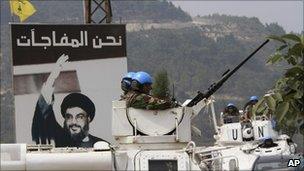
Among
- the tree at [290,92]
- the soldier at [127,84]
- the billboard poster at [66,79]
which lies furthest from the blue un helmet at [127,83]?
the billboard poster at [66,79]

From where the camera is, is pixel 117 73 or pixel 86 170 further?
pixel 117 73

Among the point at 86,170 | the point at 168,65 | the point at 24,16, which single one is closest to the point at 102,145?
the point at 86,170

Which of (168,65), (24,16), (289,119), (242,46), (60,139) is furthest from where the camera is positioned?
(242,46)

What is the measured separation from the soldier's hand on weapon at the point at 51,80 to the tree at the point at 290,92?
17.4 metres

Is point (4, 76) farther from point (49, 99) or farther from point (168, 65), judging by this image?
point (49, 99)

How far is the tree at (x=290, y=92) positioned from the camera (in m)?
8.61

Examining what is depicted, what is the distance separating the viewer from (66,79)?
2628cm

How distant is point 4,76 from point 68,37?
129 metres

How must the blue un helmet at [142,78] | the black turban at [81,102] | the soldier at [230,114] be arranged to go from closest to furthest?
the blue un helmet at [142,78]
the soldier at [230,114]
the black turban at [81,102]

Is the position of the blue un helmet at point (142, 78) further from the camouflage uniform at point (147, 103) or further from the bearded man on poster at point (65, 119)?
the bearded man on poster at point (65, 119)

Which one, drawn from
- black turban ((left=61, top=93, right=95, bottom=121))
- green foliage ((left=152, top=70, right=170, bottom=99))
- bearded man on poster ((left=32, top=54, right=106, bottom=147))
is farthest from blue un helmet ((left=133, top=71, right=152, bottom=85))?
black turban ((left=61, top=93, right=95, bottom=121))

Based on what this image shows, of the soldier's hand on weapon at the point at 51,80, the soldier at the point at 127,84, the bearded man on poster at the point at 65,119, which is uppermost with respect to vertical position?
the soldier's hand on weapon at the point at 51,80

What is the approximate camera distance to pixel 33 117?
84.2ft

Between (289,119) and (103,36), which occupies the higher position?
(103,36)
